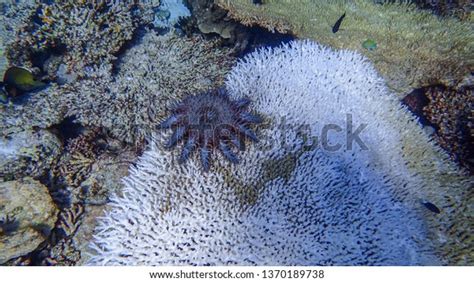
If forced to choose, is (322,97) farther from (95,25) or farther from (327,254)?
(95,25)

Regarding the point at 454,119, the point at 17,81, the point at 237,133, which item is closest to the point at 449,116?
the point at 454,119

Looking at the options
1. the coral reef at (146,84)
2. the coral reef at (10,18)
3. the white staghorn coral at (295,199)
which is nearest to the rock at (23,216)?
the white staghorn coral at (295,199)

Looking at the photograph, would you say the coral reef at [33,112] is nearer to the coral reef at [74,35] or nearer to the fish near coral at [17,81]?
the fish near coral at [17,81]

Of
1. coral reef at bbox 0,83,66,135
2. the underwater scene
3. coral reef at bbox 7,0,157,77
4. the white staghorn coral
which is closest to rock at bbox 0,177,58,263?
the underwater scene

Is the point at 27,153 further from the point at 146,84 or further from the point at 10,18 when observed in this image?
the point at 10,18

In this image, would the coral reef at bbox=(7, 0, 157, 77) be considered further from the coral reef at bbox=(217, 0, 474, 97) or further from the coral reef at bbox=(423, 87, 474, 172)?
the coral reef at bbox=(423, 87, 474, 172)
